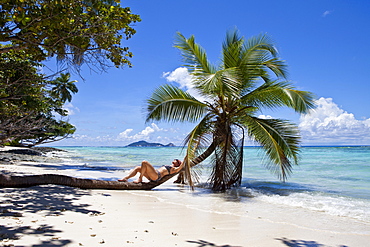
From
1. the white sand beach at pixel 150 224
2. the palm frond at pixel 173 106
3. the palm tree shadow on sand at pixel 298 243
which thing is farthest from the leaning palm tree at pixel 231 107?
the palm tree shadow on sand at pixel 298 243

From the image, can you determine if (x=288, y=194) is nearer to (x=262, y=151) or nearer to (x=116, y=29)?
(x=262, y=151)

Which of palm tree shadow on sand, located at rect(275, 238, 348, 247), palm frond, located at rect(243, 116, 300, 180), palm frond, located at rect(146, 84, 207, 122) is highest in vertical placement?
palm frond, located at rect(146, 84, 207, 122)

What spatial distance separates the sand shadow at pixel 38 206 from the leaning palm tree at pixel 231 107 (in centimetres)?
385

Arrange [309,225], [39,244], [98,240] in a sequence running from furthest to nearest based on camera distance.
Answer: [309,225], [98,240], [39,244]

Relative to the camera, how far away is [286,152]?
919 cm

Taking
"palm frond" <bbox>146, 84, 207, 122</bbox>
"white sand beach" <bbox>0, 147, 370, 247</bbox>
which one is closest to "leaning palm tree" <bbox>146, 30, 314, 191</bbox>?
"palm frond" <bbox>146, 84, 207, 122</bbox>

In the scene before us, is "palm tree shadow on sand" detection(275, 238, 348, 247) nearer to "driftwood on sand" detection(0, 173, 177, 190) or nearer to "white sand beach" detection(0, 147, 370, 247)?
"white sand beach" detection(0, 147, 370, 247)

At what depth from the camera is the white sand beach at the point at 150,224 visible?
12.6 ft

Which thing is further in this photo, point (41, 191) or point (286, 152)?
point (286, 152)

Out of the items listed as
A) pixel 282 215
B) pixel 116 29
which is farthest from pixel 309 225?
pixel 116 29

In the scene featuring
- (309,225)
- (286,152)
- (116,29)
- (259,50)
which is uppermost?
(259,50)

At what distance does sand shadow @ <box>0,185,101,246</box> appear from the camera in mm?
3668

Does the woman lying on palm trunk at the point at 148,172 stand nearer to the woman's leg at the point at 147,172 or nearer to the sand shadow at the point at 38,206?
the woman's leg at the point at 147,172

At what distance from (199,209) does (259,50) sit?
581 cm
